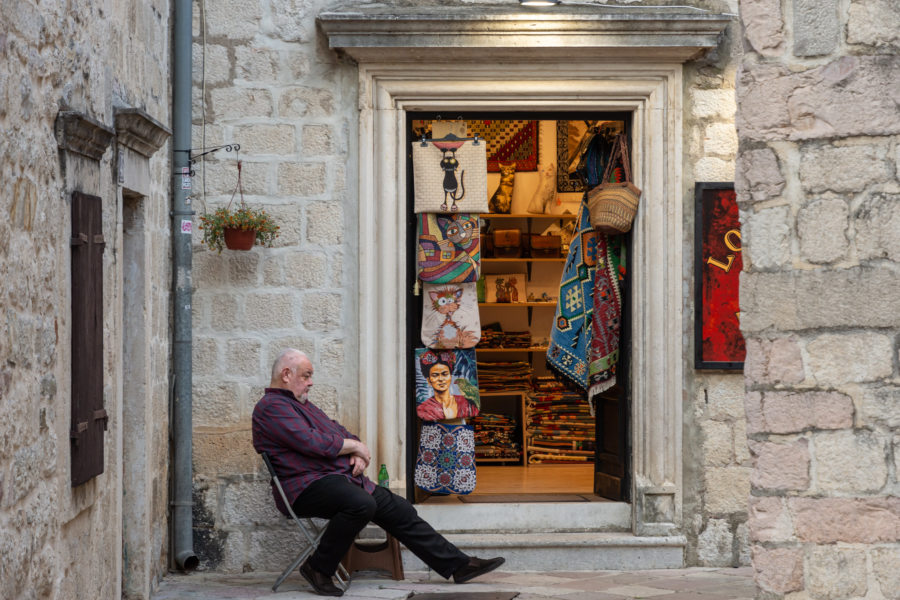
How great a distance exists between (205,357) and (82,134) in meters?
2.78

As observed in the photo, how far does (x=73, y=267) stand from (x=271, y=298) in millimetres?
2662

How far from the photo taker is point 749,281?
17.0ft

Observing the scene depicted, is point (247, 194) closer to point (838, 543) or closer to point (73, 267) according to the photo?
point (73, 267)

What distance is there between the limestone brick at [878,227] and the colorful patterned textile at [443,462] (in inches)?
144

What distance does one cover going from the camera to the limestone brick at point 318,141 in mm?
7844

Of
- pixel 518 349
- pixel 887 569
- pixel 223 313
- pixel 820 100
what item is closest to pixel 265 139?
pixel 223 313

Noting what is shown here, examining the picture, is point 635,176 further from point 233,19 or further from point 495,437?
point 495,437

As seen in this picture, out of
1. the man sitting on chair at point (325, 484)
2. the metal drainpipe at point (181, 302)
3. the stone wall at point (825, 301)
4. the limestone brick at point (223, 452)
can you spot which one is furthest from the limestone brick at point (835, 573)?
the metal drainpipe at point (181, 302)

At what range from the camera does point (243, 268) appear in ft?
25.7

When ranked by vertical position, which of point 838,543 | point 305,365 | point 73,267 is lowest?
point 838,543

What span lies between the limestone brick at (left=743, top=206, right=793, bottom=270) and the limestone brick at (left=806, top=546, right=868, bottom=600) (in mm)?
1113

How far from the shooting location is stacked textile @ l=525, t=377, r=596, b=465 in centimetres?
1003

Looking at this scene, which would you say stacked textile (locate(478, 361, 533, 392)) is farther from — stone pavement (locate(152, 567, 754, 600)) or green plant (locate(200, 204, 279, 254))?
green plant (locate(200, 204, 279, 254))

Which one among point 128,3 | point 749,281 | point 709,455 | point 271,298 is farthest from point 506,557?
point 128,3
